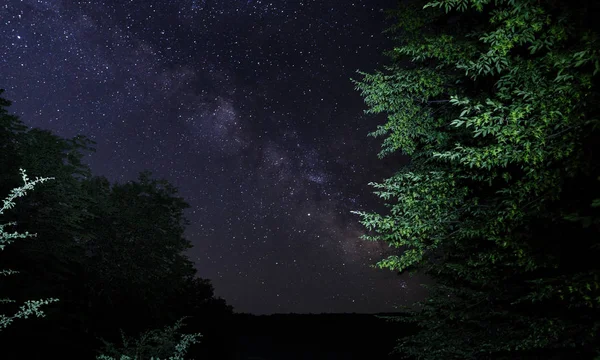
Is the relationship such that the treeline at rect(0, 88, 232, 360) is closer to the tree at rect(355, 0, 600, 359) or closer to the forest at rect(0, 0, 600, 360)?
the forest at rect(0, 0, 600, 360)

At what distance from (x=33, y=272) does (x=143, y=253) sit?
9077 mm

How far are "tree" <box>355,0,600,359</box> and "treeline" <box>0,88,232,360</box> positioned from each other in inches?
330

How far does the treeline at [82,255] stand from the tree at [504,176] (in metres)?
8.38

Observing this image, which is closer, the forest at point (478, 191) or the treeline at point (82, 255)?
the forest at point (478, 191)

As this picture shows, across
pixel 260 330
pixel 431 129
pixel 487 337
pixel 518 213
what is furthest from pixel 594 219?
pixel 260 330

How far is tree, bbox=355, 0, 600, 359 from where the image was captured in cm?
460

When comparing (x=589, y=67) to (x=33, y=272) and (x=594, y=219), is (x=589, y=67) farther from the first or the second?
(x=33, y=272)

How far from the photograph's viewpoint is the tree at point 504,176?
4598 mm

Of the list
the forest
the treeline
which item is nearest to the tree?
the forest

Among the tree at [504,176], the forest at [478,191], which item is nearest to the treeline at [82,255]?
the forest at [478,191]

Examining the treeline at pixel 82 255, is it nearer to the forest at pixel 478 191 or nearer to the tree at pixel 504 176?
the forest at pixel 478 191

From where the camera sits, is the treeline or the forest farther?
the treeline

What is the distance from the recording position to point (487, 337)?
612cm

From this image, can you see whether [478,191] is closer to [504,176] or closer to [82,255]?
[504,176]
